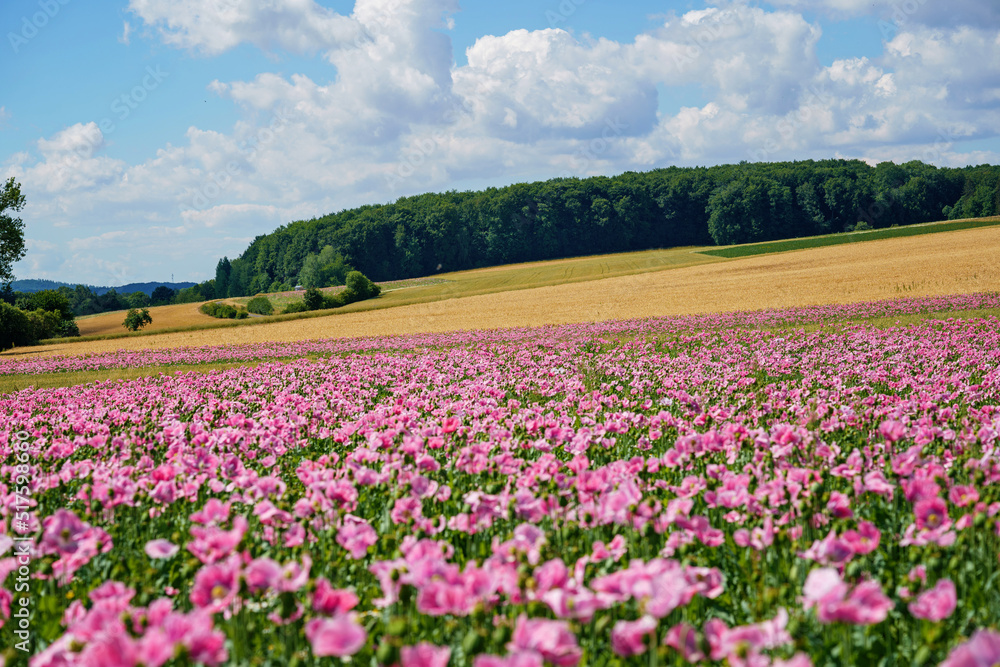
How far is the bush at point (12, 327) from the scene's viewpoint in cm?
4112

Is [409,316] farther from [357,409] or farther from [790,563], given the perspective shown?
[790,563]

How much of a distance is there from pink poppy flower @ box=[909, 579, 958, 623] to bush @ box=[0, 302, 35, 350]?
164 ft

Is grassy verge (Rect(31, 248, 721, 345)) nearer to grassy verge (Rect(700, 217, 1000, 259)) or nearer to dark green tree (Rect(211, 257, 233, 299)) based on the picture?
grassy verge (Rect(700, 217, 1000, 259))

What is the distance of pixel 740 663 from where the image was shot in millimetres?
1729

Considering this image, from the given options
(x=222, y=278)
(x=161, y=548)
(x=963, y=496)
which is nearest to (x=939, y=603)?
(x=963, y=496)

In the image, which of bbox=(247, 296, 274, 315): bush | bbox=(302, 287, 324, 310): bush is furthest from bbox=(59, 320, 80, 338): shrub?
bbox=(302, 287, 324, 310): bush

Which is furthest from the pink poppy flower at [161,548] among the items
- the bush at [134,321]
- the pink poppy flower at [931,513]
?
the bush at [134,321]

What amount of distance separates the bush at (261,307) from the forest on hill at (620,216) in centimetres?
2782

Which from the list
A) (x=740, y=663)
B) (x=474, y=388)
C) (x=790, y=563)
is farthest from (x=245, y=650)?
(x=474, y=388)

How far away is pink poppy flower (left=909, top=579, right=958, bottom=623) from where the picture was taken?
2.11 metres

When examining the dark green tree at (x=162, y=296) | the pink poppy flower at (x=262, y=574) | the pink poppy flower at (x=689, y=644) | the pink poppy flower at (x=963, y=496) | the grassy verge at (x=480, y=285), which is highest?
the dark green tree at (x=162, y=296)

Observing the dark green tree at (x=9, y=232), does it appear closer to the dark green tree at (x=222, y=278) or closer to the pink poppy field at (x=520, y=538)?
the pink poppy field at (x=520, y=538)

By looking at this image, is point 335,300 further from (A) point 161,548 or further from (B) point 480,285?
(A) point 161,548

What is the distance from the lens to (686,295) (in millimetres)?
38031
